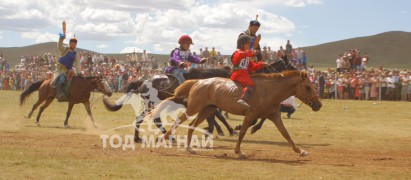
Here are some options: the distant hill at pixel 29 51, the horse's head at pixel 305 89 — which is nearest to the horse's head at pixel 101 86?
the horse's head at pixel 305 89

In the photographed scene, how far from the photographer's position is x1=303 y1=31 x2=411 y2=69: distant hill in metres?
57.7

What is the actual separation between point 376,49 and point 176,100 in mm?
54809

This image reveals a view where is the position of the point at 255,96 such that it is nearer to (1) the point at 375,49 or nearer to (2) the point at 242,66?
(2) the point at 242,66

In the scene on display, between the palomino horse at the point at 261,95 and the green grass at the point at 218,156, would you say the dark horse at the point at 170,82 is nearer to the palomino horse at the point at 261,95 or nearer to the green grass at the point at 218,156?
the green grass at the point at 218,156

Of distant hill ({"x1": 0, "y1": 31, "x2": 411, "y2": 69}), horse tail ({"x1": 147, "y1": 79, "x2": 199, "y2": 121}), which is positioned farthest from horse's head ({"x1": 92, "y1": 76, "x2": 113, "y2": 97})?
distant hill ({"x1": 0, "y1": 31, "x2": 411, "y2": 69})

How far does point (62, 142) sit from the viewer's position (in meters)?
13.5

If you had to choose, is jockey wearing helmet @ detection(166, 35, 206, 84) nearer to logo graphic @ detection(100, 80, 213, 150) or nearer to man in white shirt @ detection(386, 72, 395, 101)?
logo graphic @ detection(100, 80, 213, 150)

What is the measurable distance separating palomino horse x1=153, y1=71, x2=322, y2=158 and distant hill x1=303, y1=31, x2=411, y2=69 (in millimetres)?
43706

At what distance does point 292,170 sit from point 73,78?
10.4 metres

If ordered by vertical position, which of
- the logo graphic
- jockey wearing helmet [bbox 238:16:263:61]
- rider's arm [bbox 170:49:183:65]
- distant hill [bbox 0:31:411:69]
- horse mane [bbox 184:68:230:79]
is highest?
distant hill [bbox 0:31:411:69]

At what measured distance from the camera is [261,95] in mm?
11531

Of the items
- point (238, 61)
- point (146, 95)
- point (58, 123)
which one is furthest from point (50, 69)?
point (238, 61)

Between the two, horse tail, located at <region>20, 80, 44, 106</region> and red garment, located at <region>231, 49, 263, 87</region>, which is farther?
horse tail, located at <region>20, 80, 44, 106</region>

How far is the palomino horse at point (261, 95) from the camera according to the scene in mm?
11547
